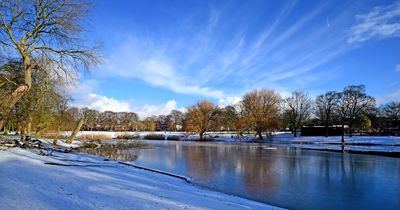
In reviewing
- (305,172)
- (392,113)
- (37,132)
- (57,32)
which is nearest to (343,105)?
(392,113)

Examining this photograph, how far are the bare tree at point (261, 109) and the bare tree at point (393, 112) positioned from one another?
2807 centimetres

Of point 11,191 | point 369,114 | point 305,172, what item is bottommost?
point 305,172

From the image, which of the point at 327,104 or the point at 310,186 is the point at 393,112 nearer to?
the point at 327,104

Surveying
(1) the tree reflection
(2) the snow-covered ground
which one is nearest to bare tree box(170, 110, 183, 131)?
(1) the tree reflection

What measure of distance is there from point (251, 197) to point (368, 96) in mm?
55195

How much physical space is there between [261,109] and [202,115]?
1401 centimetres

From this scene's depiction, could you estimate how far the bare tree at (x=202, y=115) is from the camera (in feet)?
210

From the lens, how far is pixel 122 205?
5.96 metres

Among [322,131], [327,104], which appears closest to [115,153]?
[322,131]

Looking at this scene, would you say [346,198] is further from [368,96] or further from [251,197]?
[368,96]

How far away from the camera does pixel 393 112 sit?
6662cm

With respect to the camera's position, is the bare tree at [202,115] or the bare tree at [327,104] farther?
the bare tree at [202,115]

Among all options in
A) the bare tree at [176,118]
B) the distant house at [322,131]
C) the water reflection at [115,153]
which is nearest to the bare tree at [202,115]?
the distant house at [322,131]

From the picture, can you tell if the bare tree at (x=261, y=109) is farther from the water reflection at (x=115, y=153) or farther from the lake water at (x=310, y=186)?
the lake water at (x=310, y=186)
